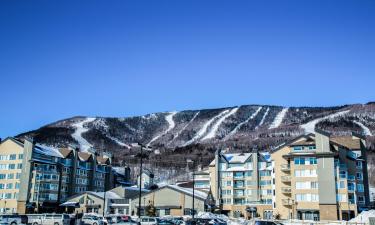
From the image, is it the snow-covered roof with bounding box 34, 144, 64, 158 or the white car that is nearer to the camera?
the white car

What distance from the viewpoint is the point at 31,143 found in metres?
110

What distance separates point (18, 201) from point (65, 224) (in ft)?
174

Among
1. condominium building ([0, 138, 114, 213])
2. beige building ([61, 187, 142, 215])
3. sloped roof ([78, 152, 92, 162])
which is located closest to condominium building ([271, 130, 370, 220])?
beige building ([61, 187, 142, 215])

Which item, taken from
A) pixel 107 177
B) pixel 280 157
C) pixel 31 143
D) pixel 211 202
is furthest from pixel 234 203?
pixel 31 143

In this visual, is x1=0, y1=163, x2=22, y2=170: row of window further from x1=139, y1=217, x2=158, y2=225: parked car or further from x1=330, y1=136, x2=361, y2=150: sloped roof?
x1=330, y1=136, x2=361, y2=150: sloped roof

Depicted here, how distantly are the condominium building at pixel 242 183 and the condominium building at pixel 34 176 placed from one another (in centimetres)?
3083

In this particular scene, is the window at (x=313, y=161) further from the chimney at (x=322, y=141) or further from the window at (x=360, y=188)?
the window at (x=360, y=188)

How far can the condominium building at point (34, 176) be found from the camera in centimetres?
10900

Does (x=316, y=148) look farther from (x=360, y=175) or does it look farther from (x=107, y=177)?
(x=107, y=177)

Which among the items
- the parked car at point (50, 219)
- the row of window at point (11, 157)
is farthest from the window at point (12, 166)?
the parked car at point (50, 219)

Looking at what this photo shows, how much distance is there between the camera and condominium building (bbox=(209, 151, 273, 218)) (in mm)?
110000

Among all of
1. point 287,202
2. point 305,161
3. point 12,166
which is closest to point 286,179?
point 287,202

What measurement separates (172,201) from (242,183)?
71.3 ft

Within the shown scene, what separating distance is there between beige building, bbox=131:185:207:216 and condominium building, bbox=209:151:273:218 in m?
10.5
